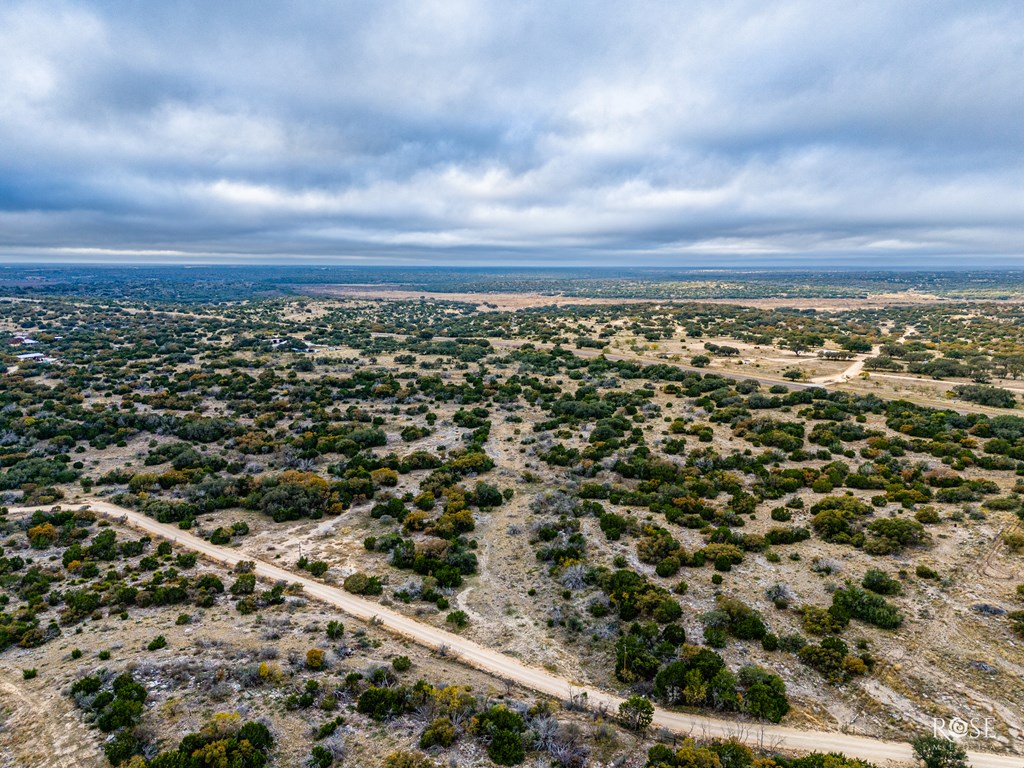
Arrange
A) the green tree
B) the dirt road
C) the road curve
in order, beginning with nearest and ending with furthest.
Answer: the green tree, the dirt road, the road curve

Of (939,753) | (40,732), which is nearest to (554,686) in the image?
(939,753)

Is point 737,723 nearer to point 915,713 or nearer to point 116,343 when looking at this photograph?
point 915,713

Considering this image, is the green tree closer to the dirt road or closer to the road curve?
the road curve

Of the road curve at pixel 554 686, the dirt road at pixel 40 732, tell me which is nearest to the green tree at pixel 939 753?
the road curve at pixel 554 686

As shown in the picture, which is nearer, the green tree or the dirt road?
the green tree

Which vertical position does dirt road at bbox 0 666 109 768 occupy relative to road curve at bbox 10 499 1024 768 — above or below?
above

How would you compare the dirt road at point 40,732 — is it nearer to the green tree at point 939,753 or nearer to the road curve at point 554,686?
the road curve at point 554,686

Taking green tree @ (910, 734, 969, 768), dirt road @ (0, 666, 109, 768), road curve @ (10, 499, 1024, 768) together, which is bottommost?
road curve @ (10, 499, 1024, 768)

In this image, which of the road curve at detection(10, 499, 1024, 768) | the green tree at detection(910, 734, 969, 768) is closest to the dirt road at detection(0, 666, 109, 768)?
the road curve at detection(10, 499, 1024, 768)
